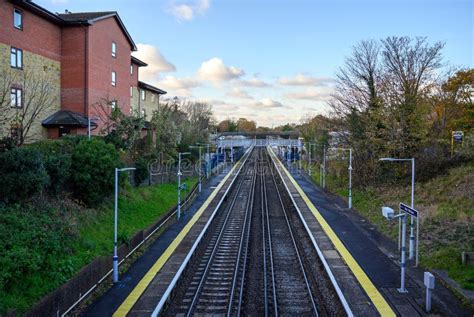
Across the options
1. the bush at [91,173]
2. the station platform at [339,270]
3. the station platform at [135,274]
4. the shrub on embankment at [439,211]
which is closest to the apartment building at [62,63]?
the bush at [91,173]

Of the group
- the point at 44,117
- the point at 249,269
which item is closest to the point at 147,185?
the point at 44,117

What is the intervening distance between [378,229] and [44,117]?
21915mm

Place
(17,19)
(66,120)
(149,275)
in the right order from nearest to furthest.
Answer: (149,275)
(17,19)
(66,120)

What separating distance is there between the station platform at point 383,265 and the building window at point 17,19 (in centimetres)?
2142

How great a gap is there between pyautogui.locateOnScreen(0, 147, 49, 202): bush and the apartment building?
10271 millimetres

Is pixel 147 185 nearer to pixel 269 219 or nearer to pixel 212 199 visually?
pixel 212 199

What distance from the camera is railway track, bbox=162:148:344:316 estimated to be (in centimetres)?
1359

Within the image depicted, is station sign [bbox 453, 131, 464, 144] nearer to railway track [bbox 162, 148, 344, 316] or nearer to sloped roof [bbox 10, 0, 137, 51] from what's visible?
railway track [bbox 162, 148, 344, 316]

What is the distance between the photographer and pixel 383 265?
17.0m

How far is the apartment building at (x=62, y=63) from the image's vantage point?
2552 centimetres

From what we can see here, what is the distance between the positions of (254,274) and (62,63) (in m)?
22.1

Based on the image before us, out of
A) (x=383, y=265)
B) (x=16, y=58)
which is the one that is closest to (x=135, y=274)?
(x=383, y=265)

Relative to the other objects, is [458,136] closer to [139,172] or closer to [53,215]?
[139,172]

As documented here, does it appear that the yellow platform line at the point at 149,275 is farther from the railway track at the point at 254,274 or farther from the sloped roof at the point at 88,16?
the sloped roof at the point at 88,16
